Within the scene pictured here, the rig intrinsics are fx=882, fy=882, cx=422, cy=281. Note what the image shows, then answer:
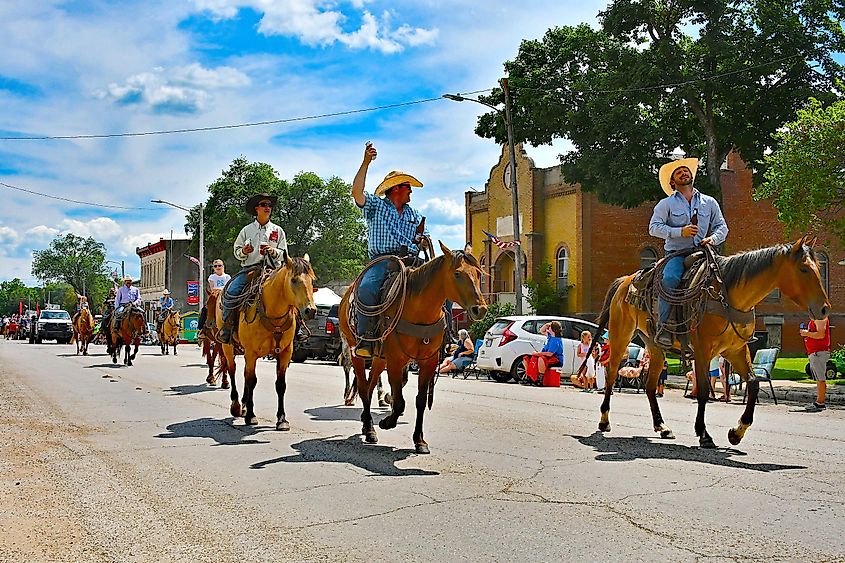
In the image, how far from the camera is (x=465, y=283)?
28.6 ft

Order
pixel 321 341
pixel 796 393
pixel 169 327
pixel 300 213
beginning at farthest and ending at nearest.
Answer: pixel 300 213 < pixel 169 327 < pixel 321 341 < pixel 796 393

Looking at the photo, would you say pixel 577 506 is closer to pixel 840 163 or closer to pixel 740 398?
pixel 740 398

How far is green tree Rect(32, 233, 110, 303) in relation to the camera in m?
138

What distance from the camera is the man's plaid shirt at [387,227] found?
10.2 metres

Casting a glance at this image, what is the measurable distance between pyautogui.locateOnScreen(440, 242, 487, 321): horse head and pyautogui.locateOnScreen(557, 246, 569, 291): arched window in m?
37.1

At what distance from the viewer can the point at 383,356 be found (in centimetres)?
948

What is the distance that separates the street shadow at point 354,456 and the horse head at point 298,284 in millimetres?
1515

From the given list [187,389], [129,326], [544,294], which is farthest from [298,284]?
[544,294]

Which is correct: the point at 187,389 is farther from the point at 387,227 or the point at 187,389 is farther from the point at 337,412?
the point at 387,227

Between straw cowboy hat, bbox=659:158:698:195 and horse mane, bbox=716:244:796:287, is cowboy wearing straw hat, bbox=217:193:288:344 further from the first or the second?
horse mane, bbox=716:244:796:287

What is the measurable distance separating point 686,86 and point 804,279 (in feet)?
82.6

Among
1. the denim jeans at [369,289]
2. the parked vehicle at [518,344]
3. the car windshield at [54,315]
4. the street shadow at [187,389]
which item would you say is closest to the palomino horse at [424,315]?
the denim jeans at [369,289]

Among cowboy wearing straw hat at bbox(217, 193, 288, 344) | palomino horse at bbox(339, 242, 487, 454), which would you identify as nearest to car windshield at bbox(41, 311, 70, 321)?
cowboy wearing straw hat at bbox(217, 193, 288, 344)

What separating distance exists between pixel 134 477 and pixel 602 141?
95.4ft
